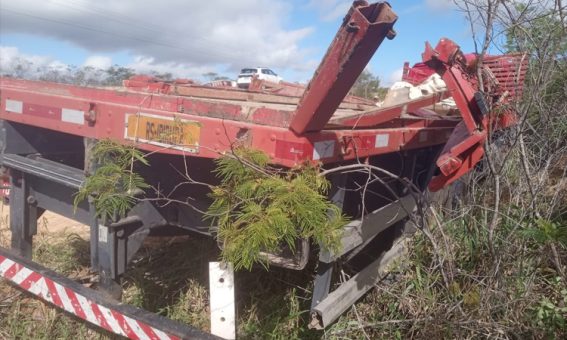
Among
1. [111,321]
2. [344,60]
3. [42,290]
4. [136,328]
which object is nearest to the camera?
[344,60]

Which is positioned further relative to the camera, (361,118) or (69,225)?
(69,225)

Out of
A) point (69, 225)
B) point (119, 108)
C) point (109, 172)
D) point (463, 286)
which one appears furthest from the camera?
point (69, 225)

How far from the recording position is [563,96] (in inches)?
118

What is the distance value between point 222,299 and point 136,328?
51cm

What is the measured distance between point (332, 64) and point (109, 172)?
44.1 inches

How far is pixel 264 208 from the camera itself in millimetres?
1824

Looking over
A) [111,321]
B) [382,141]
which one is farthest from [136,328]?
[382,141]

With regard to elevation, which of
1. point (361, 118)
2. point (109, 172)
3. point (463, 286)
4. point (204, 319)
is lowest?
point (204, 319)

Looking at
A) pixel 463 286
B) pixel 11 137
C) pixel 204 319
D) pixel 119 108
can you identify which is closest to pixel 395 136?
pixel 463 286

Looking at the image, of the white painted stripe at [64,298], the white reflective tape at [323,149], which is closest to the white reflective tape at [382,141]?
the white reflective tape at [323,149]

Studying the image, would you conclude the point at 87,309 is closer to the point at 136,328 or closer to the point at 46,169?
the point at 136,328

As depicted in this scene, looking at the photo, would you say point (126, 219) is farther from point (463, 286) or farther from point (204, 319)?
point (463, 286)

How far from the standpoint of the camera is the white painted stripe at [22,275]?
284 centimetres

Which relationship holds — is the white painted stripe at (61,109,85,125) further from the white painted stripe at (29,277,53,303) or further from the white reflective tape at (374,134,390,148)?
the white reflective tape at (374,134,390,148)
